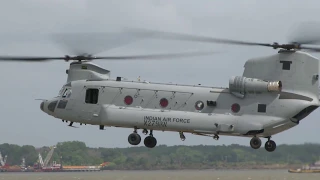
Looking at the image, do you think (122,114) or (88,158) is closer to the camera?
(122,114)

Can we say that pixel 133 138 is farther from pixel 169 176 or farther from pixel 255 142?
pixel 169 176

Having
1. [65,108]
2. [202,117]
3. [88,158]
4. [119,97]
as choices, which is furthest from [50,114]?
[88,158]

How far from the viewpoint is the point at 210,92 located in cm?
3638

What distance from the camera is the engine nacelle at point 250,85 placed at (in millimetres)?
35344

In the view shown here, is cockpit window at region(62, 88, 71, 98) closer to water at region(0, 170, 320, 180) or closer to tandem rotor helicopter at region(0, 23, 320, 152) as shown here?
tandem rotor helicopter at region(0, 23, 320, 152)

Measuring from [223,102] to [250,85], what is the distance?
1.53 meters

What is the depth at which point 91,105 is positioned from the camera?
3762cm

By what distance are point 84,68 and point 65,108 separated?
2326mm

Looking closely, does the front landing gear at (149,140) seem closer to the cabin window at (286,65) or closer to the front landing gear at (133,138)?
the front landing gear at (133,138)

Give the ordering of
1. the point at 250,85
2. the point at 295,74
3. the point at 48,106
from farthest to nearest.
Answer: the point at 48,106, the point at 295,74, the point at 250,85

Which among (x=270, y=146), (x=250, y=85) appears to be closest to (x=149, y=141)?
(x=270, y=146)

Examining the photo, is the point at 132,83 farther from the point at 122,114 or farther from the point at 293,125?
the point at 293,125

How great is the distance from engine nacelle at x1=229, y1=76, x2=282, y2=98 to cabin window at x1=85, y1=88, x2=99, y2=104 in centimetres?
668

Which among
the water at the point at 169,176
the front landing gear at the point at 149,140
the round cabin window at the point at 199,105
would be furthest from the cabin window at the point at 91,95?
the water at the point at 169,176
